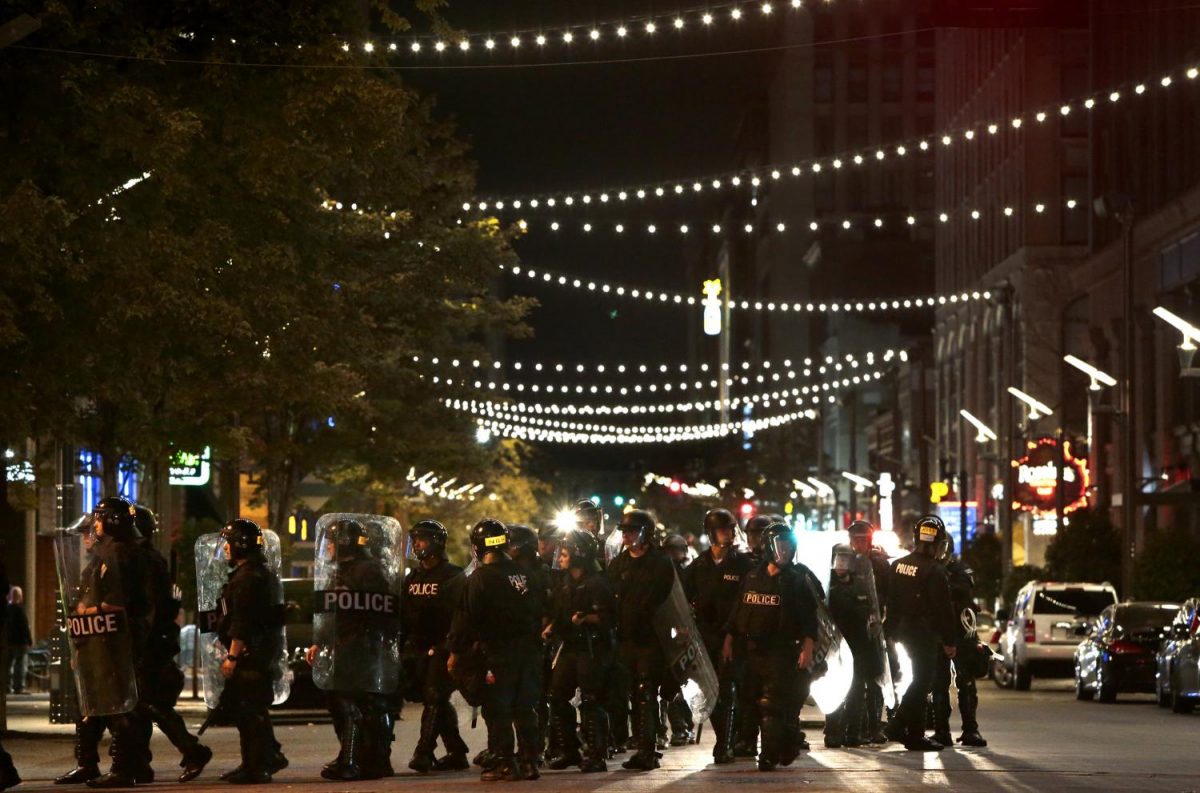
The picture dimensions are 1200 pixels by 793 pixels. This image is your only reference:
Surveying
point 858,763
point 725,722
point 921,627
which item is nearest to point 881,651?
point 921,627

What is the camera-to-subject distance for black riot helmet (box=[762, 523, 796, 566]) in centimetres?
1652

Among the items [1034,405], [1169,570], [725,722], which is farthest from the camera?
[1034,405]

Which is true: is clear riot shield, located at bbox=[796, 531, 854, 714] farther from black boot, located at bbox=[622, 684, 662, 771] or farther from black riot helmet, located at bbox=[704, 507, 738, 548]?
black boot, located at bbox=[622, 684, 662, 771]

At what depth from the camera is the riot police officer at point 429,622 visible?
15.9 metres

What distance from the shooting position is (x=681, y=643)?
53.2ft

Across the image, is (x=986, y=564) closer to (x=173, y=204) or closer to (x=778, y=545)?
(x=173, y=204)

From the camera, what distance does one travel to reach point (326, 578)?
15.8 meters

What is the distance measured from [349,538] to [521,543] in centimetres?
131

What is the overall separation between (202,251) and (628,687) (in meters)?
6.57

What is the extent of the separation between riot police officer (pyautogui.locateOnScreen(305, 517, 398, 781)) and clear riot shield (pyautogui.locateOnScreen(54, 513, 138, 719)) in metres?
1.37

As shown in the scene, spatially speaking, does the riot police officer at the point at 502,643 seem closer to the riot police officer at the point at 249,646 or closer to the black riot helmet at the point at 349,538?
the black riot helmet at the point at 349,538

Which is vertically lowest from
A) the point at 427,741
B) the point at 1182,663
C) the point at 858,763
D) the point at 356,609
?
the point at 858,763

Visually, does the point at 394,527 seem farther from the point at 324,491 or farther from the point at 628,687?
the point at 324,491

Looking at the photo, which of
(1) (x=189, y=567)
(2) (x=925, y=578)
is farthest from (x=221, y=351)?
(1) (x=189, y=567)
